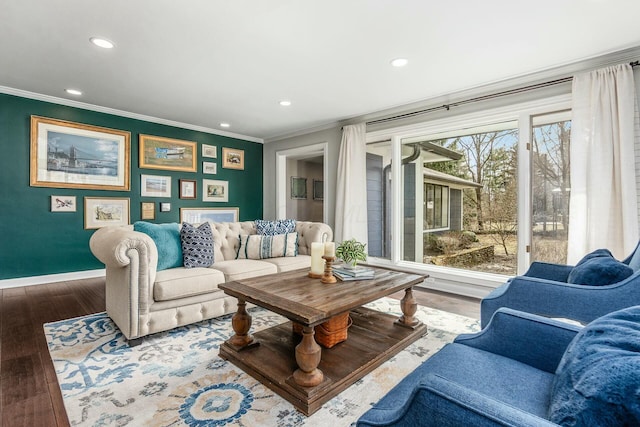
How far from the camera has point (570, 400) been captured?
0.65 metres

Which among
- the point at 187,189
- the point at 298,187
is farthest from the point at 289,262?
the point at 298,187

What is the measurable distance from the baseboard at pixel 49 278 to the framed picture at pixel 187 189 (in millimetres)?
1591

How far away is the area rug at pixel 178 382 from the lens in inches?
59.3

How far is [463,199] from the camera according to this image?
3922 mm

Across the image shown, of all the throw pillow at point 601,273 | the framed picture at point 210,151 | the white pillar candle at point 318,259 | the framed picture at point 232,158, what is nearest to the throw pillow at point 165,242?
the white pillar candle at point 318,259

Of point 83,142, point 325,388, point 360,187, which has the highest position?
point 83,142

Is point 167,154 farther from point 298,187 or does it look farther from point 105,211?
point 298,187

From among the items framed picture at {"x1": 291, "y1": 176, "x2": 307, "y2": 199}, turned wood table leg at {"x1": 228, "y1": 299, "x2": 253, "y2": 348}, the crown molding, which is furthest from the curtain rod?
turned wood table leg at {"x1": 228, "y1": 299, "x2": 253, "y2": 348}

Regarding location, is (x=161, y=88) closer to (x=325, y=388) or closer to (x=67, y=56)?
(x=67, y=56)

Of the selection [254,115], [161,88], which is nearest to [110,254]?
[161,88]

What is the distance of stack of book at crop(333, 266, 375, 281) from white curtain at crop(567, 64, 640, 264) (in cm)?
198

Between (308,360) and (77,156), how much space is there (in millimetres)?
4381

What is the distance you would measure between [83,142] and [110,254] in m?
2.85

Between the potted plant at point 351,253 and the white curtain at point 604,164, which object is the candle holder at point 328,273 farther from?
the white curtain at point 604,164
